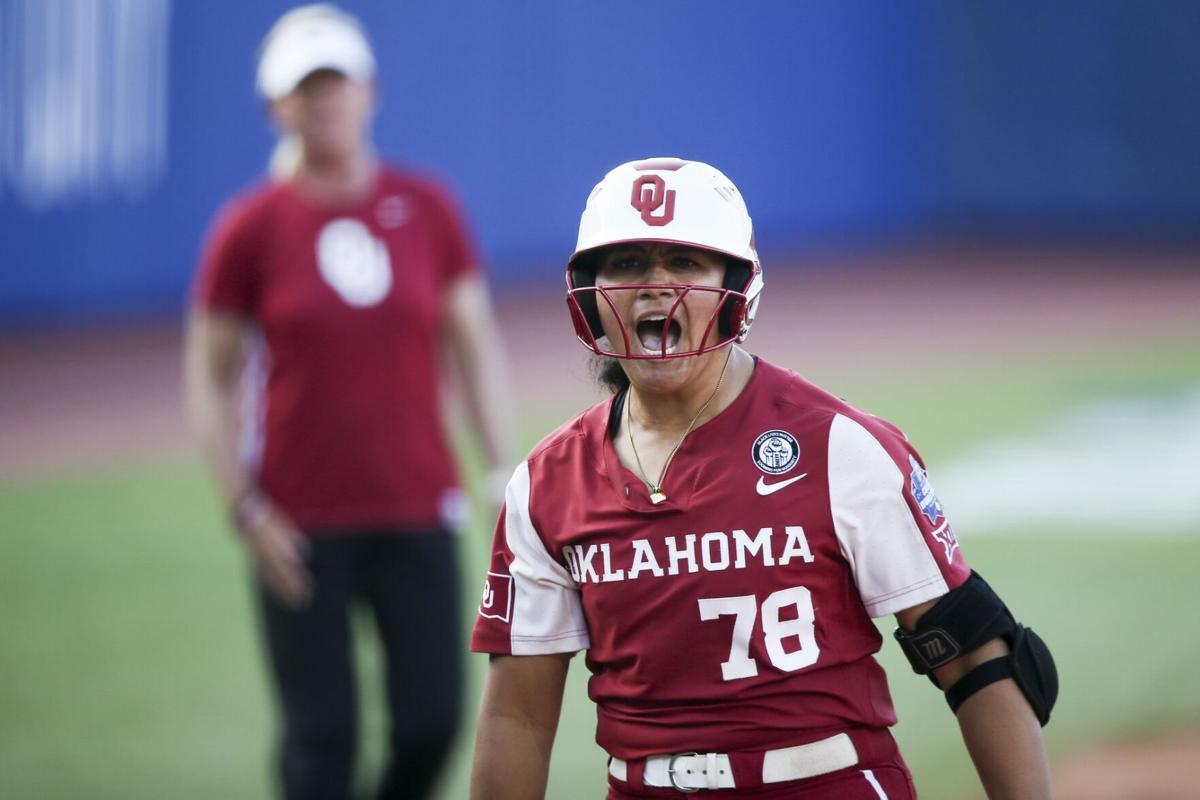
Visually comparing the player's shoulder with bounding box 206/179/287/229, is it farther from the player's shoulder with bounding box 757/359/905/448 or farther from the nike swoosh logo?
the nike swoosh logo

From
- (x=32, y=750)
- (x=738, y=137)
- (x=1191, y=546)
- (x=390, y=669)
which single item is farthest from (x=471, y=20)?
(x=390, y=669)

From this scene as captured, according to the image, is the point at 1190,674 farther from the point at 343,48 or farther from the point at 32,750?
the point at 32,750

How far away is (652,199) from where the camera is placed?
3.26 m

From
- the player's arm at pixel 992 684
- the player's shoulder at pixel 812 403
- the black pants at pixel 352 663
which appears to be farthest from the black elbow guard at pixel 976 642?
the black pants at pixel 352 663

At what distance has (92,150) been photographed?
53.4 feet

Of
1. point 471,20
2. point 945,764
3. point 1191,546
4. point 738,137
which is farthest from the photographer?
point 738,137

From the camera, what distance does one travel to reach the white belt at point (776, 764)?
312 centimetres

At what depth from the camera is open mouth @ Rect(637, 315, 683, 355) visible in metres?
3.26

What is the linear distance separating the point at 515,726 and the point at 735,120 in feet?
56.3

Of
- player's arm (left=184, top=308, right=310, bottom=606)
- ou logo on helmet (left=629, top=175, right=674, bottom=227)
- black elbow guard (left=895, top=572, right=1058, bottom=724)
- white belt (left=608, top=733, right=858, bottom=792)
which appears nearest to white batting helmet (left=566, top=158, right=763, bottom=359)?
ou logo on helmet (left=629, top=175, right=674, bottom=227)

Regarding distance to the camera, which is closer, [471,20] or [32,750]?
[32,750]

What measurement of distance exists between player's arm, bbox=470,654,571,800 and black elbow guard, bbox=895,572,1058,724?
0.76 meters

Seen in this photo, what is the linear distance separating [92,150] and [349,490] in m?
12.0

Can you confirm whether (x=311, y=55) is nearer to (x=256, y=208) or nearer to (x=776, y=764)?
(x=256, y=208)
